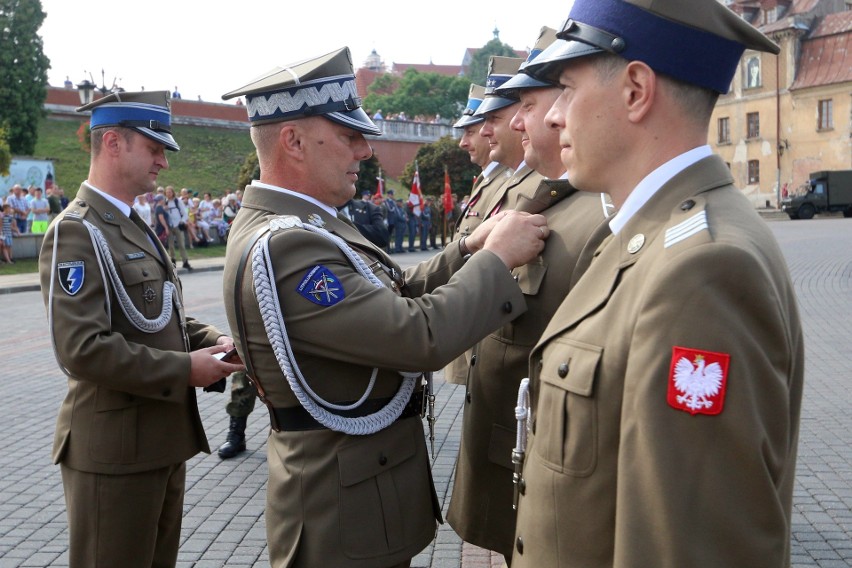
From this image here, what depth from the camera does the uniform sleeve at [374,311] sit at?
7.11 feet

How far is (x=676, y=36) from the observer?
159cm

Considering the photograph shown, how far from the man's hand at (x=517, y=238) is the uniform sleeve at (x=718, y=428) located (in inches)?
38.6

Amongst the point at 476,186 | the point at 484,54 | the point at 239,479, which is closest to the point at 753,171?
the point at 476,186

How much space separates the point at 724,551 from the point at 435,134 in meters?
61.5

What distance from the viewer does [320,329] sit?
2.20 metres

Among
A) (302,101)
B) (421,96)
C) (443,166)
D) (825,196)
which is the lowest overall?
(302,101)

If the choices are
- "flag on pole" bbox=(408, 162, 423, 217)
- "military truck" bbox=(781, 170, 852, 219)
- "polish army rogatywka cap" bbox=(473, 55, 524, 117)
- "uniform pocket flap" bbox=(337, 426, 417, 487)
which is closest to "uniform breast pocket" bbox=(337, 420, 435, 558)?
"uniform pocket flap" bbox=(337, 426, 417, 487)

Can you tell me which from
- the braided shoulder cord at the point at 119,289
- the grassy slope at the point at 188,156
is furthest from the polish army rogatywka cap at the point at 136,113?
the grassy slope at the point at 188,156

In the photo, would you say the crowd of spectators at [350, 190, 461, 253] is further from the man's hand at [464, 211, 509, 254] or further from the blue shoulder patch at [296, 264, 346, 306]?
the blue shoulder patch at [296, 264, 346, 306]

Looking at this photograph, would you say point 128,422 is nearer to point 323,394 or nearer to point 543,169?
point 323,394

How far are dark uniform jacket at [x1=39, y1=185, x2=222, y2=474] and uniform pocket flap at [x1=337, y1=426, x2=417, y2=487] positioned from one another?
1008 millimetres

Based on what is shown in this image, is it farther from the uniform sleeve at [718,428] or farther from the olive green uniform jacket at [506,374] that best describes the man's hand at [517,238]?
the uniform sleeve at [718,428]

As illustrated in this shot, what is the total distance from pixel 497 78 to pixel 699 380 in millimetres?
3644

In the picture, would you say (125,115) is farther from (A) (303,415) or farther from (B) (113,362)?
(A) (303,415)
